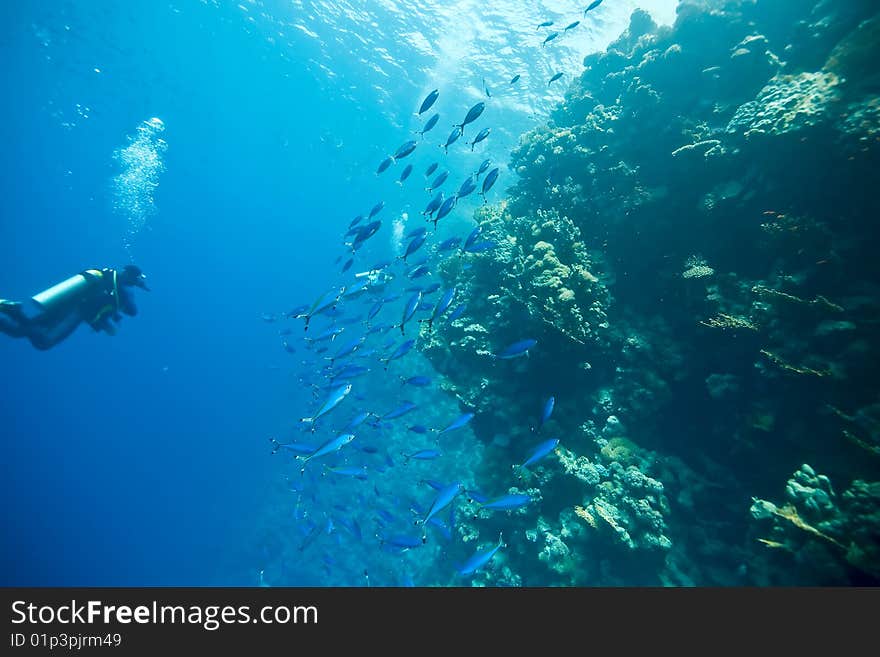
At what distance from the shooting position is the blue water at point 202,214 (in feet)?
73.9

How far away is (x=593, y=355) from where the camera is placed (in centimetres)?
791

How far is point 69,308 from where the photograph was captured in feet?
28.7

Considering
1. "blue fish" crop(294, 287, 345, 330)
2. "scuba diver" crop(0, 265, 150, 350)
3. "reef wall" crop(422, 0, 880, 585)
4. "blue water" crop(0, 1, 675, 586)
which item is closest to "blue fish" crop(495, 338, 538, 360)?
"reef wall" crop(422, 0, 880, 585)

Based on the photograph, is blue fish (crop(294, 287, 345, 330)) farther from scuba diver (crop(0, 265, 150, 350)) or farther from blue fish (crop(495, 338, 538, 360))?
scuba diver (crop(0, 265, 150, 350))

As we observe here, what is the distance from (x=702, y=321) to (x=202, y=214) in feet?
312

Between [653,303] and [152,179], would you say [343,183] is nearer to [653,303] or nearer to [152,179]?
[152,179]

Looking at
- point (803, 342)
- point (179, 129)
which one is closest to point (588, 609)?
point (803, 342)

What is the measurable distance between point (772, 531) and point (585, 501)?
2.78m

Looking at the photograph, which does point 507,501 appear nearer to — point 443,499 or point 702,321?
point 443,499

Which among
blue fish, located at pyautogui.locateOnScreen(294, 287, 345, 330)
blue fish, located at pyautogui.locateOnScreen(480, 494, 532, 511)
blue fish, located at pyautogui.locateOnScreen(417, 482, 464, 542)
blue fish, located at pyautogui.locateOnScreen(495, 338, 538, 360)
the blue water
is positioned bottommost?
blue fish, located at pyautogui.locateOnScreen(480, 494, 532, 511)

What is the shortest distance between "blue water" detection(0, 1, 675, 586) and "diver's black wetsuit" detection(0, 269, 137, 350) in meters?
10.7

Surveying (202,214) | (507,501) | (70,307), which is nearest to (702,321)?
(507,501)

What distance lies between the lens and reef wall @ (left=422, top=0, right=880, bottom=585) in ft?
17.5

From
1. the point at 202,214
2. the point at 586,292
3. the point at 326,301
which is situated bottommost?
the point at 586,292
